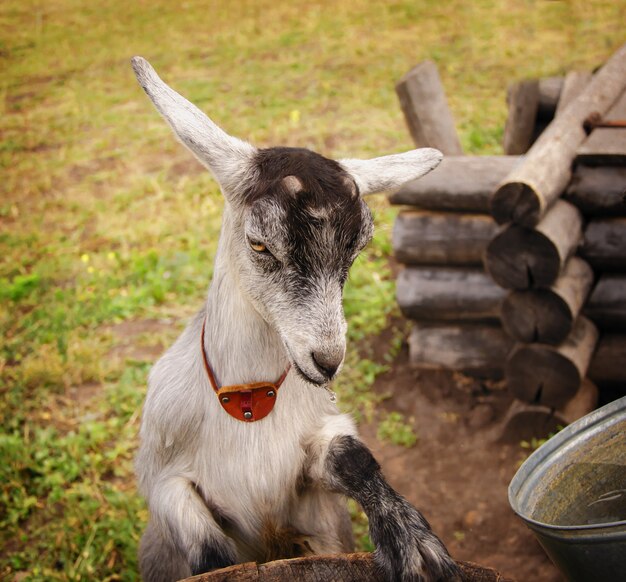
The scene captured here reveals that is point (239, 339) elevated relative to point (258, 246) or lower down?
lower down

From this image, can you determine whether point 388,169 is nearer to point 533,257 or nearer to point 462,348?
point 533,257

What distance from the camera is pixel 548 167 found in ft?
13.3

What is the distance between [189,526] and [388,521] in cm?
74

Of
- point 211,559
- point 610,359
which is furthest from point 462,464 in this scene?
point 211,559

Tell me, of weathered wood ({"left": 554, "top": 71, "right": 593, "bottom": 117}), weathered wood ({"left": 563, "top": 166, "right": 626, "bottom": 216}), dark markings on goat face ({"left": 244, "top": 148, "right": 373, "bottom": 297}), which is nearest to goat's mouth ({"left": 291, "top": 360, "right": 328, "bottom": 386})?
dark markings on goat face ({"left": 244, "top": 148, "right": 373, "bottom": 297})

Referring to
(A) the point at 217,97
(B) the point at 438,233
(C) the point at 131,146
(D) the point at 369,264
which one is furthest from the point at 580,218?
(A) the point at 217,97

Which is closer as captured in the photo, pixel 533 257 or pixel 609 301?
pixel 533 257

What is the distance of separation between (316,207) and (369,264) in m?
3.83

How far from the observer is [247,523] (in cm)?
282

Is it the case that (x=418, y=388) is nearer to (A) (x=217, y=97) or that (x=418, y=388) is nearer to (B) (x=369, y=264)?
(B) (x=369, y=264)

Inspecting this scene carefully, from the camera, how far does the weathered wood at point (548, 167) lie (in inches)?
151

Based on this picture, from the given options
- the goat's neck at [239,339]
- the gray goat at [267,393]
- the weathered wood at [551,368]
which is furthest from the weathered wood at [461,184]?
the goat's neck at [239,339]

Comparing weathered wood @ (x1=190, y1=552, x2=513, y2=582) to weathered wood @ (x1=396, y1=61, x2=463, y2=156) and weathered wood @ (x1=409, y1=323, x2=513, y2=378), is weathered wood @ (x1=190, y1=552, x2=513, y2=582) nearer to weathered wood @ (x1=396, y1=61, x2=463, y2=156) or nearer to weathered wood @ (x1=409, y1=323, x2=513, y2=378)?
weathered wood @ (x1=409, y1=323, x2=513, y2=378)

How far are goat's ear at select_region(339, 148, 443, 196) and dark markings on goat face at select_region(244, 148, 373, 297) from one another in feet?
0.76
